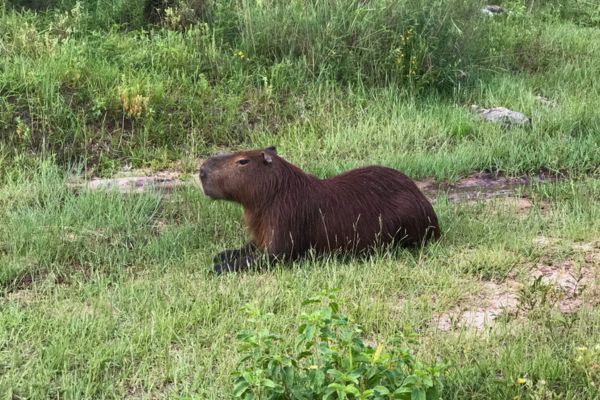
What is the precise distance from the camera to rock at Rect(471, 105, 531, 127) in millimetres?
7395

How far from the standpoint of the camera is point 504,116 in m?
7.46

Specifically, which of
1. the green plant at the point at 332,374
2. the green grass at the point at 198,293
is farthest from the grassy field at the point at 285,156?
the green plant at the point at 332,374

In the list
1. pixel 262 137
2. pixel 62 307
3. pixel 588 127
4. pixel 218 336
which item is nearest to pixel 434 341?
pixel 218 336

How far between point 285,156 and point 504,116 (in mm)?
2445

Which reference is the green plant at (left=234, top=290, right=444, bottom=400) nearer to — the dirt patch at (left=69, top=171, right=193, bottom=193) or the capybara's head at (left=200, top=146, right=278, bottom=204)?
the capybara's head at (left=200, top=146, right=278, bottom=204)

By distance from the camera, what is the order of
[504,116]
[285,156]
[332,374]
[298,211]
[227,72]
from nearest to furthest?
1. [332,374]
2. [298,211]
3. [285,156]
4. [504,116]
5. [227,72]

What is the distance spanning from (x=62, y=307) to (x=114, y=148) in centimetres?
330

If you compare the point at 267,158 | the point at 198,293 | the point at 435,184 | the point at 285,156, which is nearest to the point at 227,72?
the point at 285,156

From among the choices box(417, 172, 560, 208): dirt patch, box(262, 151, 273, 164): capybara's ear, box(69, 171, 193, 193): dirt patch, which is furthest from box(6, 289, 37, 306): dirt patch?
box(417, 172, 560, 208): dirt patch

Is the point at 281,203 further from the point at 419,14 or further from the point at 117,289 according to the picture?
the point at 419,14

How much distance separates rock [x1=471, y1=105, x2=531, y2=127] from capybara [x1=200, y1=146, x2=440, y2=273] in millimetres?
3094

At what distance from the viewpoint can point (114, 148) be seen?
22.5ft

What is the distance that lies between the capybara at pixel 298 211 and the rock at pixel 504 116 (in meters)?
3.09

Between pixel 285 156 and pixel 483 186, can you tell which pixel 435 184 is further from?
pixel 285 156
